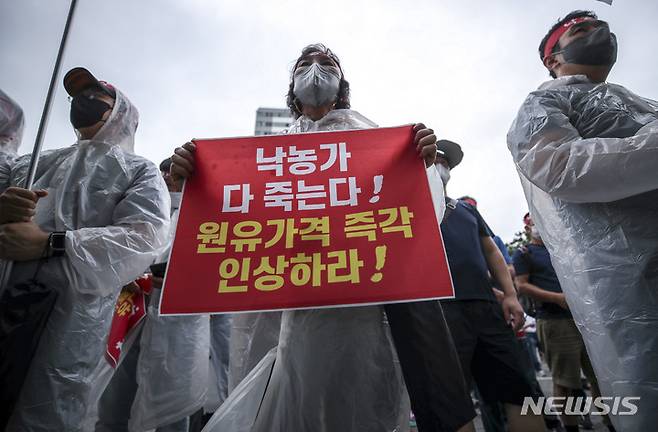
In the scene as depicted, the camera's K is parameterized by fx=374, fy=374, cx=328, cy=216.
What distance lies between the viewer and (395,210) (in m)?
1.35

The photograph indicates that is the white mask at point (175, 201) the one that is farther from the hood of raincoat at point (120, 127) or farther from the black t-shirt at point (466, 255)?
the black t-shirt at point (466, 255)

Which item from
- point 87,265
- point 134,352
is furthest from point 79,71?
point 134,352

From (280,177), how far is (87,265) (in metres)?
0.83

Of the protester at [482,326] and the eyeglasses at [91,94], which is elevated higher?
the eyeglasses at [91,94]

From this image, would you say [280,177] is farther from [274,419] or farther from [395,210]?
[274,419]

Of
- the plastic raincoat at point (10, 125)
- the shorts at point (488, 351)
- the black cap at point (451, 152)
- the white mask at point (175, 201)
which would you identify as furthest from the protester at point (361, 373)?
the plastic raincoat at point (10, 125)

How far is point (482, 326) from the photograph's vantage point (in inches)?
80.4

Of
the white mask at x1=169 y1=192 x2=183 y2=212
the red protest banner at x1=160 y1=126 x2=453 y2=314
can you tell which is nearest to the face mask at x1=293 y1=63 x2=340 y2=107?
the red protest banner at x1=160 y1=126 x2=453 y2=314

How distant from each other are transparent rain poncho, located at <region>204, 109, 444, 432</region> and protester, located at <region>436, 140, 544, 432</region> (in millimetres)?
898

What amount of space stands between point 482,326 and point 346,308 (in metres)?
1.12

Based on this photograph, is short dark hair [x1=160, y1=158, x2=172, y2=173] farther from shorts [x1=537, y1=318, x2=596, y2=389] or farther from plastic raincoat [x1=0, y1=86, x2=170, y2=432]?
shorts [x1=537, y1=318, x2=596, y2=389]

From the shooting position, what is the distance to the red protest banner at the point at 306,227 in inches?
48.3

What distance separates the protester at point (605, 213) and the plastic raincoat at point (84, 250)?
1676 millimetres

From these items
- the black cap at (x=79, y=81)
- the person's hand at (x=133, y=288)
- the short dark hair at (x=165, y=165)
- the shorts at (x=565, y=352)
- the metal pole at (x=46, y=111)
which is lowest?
the shorts at (x=565, y=352)
